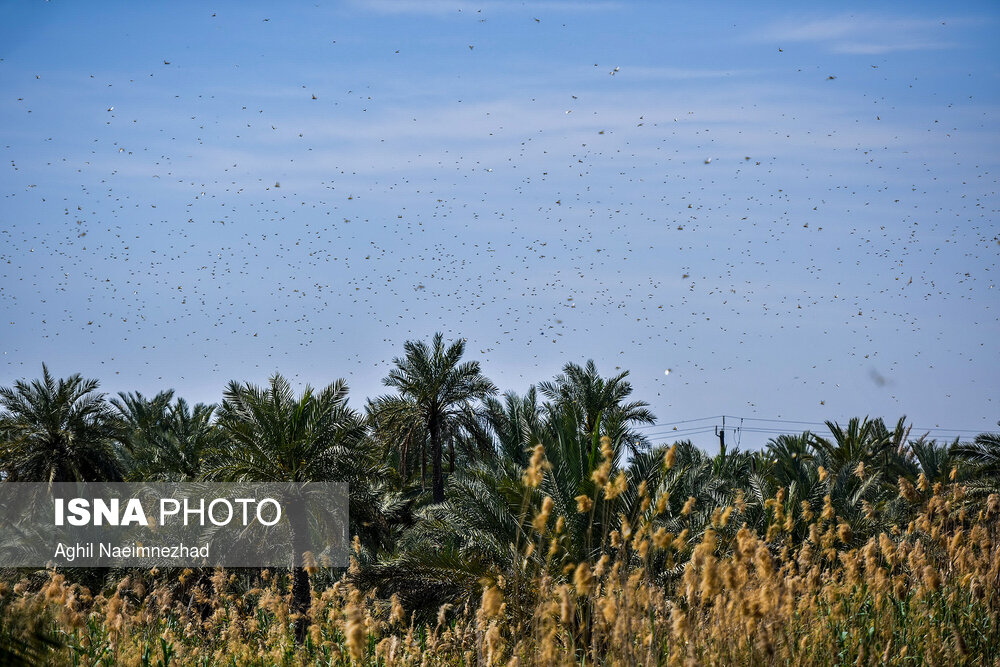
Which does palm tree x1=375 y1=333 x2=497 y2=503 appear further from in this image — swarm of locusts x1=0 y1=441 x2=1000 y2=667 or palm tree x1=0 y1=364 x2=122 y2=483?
swarm of locusts x1=0 y1=441 x2=1000 y2=667

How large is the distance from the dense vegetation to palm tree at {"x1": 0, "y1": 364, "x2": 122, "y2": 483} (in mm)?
61

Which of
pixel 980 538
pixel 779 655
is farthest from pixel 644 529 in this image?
pixel 980 538

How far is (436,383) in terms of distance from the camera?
3042cm

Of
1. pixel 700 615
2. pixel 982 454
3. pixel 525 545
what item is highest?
pixel 982 454

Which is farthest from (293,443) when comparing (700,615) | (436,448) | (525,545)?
(700,615)

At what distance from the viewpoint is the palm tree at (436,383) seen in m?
30.5

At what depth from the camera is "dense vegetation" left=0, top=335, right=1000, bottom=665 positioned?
169 inches

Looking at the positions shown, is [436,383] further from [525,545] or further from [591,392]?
[525,545]

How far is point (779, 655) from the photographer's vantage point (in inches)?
173

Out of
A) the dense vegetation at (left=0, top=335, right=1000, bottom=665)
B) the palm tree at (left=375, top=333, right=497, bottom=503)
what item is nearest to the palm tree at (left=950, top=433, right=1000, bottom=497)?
the dense vegetation at (left=0, top=335, right=1000, bottom=665)

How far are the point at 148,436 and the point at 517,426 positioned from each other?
12980 millimetres

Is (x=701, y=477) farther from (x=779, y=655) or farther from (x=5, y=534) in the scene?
(x=5, y=534)

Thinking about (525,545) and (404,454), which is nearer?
(525,545)

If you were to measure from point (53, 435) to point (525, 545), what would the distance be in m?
18.7
